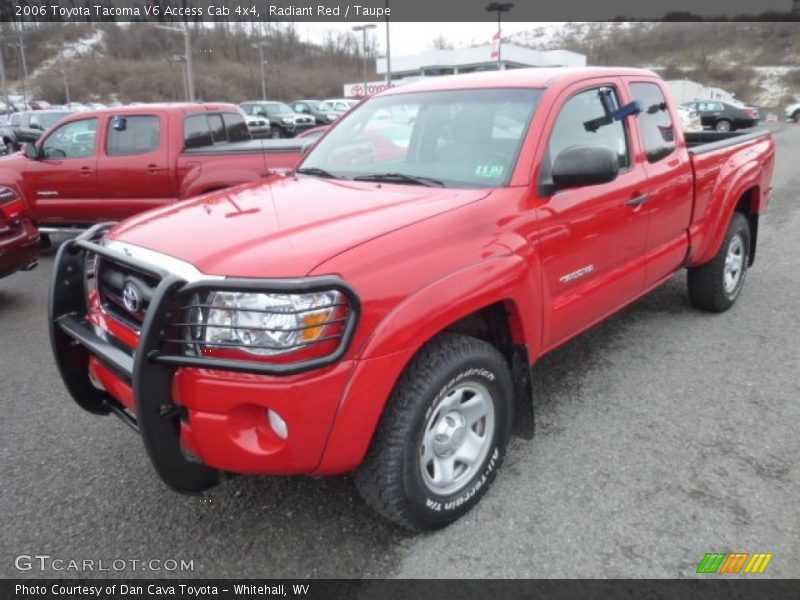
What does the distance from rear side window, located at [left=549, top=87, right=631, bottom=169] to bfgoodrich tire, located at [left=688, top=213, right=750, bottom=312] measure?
5.23ft

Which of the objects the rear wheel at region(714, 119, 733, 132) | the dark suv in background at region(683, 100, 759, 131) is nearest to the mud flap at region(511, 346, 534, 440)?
the dark suv in background at region(683, 100, 759, 131)

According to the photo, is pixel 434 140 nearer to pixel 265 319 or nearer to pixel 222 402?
pixel 265 319

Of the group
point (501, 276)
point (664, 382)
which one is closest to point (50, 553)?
point (501, 276)

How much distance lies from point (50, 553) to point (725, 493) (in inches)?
111

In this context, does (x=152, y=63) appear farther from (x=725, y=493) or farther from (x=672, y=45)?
(x=725, y=493)

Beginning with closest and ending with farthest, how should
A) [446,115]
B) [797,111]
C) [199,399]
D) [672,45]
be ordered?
[199,399] < [446,115] < [797,111] < [672,45]

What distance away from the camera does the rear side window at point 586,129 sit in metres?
3.18

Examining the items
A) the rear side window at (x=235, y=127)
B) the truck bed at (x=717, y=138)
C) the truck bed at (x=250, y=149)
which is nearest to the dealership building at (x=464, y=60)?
the rear side window at (x=235, y=127)

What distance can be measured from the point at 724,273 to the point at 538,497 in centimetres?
295

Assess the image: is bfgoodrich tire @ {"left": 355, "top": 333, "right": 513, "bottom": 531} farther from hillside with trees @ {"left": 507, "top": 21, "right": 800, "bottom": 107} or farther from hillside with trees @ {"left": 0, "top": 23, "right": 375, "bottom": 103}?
hillside with trees @ {"left": 507, "top": 21, "right": 800, "bottom": 107}

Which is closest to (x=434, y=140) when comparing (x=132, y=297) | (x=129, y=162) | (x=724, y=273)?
(x=132, y=297)

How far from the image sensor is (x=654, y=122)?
4.04m

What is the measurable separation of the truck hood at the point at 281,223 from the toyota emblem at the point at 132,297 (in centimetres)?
17

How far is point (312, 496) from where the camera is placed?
9.30ft
